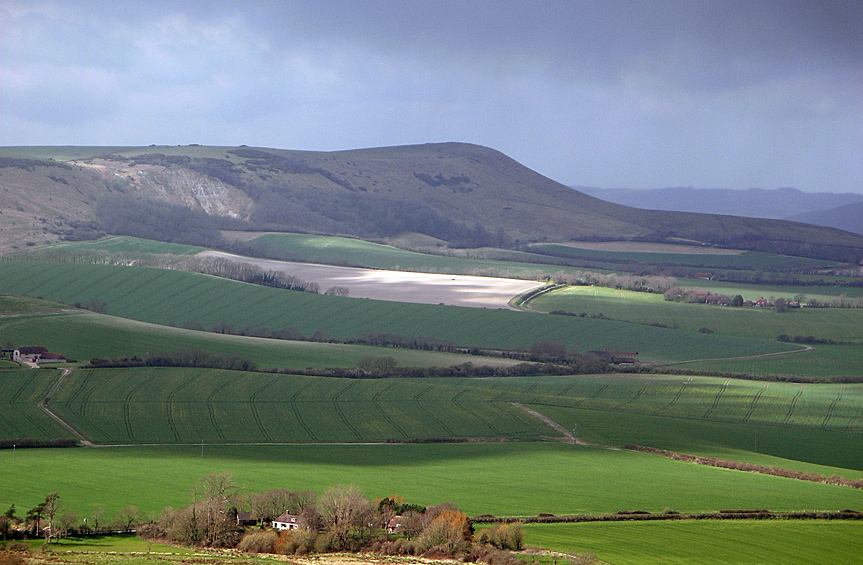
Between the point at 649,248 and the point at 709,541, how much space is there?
143 meters

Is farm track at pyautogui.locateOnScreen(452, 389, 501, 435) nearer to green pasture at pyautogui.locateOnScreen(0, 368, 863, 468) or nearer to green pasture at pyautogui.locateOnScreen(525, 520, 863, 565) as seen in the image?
green pasture at pyautogui.locateOnScreen(0, 368, 863, 468)

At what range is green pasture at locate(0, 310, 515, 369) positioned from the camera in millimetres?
78875

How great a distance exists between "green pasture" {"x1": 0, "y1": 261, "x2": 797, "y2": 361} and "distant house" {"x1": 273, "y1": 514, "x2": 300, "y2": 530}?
50.9m

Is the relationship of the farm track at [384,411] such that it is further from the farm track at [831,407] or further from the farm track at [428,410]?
the farm track at [831,407]

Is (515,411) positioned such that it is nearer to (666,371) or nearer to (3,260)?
(666,371)

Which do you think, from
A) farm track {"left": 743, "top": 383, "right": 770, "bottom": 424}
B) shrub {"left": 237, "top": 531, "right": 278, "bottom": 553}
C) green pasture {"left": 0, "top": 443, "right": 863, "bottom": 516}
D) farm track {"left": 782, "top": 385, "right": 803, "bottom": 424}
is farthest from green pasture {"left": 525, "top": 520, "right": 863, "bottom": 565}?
farm track {"left": 743, "top": 383, "right": 770, "bottom": 424}

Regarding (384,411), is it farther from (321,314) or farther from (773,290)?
(773,290)

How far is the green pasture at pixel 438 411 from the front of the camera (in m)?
59.2

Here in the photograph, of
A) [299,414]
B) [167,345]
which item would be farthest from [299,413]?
[167,345]

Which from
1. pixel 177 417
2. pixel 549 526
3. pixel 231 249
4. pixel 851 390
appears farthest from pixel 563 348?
pixel 231 249

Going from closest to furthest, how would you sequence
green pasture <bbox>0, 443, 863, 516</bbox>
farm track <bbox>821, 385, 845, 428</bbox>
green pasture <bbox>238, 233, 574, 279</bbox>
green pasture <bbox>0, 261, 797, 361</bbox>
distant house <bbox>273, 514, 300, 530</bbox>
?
A: 1. distant house <bbox>273, 514, 300, 530</bbox>
2. green pasture <bbox>0, 443, 863, 516</bbox>
3. farm track <bbox>821, 385, 845, 428</bbox>
4. green pasture <bbox>0, 261, 797, 361</bbox>
5. green pasture <bbox>238, 233, 574, 279</bbox>

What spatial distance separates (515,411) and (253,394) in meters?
16.1

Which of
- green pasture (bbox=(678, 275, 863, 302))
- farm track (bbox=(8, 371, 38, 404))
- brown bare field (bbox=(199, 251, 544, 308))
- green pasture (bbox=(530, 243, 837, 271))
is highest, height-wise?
green pasture (bbox=(530, 243, 837, 271))

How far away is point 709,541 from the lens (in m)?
41.1
